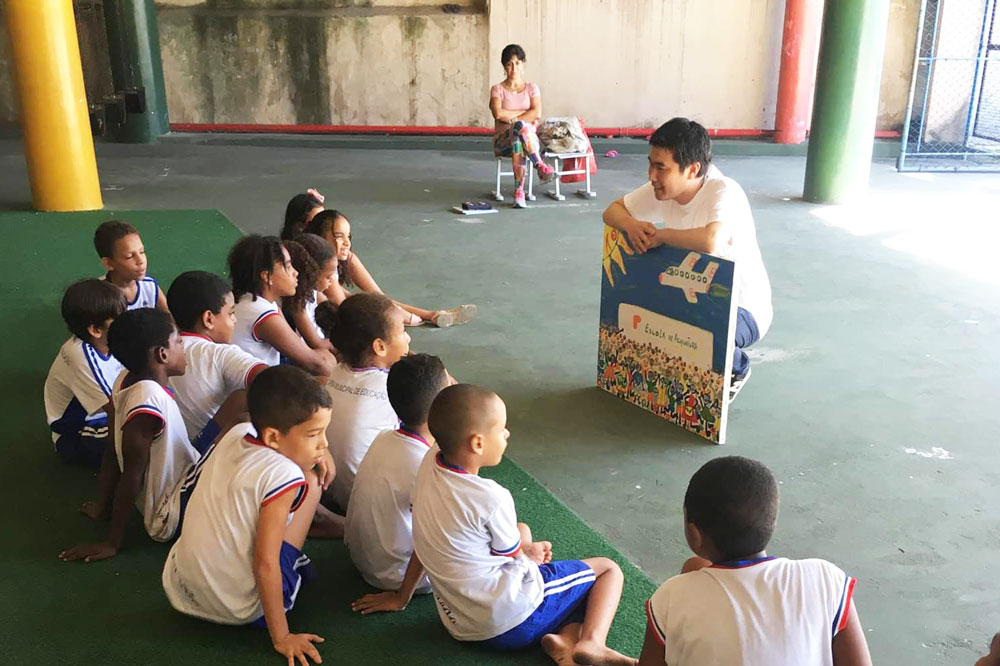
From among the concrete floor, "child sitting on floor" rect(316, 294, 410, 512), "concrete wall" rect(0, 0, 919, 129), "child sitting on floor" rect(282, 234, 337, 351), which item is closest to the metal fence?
"concrete wall" rect(0, 0, 919, 129)

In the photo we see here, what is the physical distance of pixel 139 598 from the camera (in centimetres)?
259

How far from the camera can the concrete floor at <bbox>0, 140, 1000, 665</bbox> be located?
9.27 feet

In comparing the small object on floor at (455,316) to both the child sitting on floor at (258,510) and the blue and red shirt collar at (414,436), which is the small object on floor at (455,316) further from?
the child sitting on floor at (258,510)

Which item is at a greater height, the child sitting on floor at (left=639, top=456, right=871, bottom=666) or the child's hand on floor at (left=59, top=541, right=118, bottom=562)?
the child sitting on floor at (left=639, top=456, right=871, bottom=666)

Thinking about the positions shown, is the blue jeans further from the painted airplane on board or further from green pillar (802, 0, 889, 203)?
green pillar (802, 0, 889, 203)

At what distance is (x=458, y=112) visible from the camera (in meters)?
11.4

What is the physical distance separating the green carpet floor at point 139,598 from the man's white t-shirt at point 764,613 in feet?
2.41

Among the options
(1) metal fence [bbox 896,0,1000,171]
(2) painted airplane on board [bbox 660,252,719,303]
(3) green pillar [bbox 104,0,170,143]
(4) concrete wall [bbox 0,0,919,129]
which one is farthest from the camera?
(4) concrete wall [bbox 0,0,919,129]

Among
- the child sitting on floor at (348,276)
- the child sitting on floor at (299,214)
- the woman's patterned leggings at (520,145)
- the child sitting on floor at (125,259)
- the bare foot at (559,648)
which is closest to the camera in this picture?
the bare foot at (559,648)

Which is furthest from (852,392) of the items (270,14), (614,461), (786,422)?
(270,14)

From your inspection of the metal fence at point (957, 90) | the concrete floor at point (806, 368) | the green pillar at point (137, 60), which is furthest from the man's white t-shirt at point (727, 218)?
the green pillar at point (137, 60)

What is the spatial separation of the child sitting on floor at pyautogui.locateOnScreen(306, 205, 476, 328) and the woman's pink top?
3.29 meters

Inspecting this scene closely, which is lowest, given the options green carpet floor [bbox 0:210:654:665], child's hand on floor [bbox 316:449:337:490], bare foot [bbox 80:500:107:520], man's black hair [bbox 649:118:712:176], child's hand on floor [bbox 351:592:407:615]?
green carpet floor [bbox 0:210:654:665]

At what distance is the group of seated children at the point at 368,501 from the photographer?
1.67 metres
